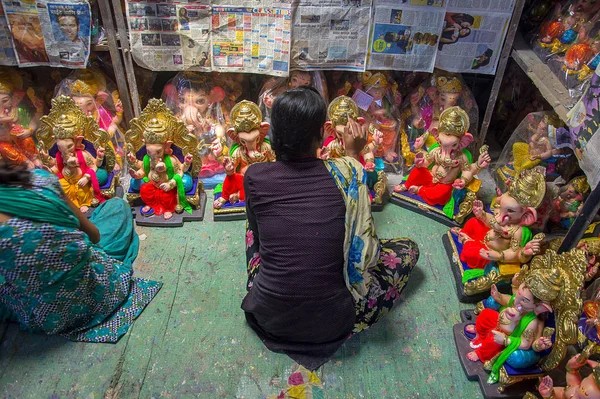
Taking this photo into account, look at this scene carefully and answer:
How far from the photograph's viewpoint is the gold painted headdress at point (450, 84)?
11.8 feet

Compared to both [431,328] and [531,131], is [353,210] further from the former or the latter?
[531,131]

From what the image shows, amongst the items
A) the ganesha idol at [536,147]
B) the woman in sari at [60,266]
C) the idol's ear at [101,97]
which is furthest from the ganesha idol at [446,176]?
the idol's ear at [101,97]

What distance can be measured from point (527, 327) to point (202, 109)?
286 centimetres

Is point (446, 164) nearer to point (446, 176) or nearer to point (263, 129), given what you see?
point (446, 176)

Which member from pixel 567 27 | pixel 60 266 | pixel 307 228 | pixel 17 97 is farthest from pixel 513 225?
pixel 17 97

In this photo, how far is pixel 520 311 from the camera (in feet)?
6.98

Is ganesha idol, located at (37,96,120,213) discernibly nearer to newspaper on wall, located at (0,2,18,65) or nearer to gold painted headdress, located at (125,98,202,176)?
gold painted headdress, located at (125,98,202,176)

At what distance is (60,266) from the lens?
210cm

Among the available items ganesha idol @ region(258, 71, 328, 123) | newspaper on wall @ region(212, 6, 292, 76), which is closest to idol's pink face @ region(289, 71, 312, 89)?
ganesha idol @ region(258, 71, 328, 123)

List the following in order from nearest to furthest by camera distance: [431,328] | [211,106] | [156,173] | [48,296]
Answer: [48,296]
[431,328]
[156,173]
[211,106]

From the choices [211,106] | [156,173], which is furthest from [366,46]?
[156,173]

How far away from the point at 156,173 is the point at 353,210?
5.67 ft

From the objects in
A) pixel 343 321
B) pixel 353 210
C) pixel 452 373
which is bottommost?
pixel 452 373

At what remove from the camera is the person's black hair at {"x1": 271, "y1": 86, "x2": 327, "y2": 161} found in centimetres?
→ 192
